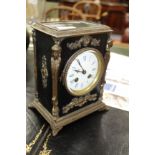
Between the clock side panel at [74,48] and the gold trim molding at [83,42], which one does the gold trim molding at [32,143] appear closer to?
the clock side panel at [74,48]

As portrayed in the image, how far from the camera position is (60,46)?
573 millimetres

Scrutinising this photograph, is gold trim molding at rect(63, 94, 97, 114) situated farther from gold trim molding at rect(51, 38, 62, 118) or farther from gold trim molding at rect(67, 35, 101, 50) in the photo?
gold trim molding at rect(67, 35, 101, 50)

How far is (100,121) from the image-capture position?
726mm

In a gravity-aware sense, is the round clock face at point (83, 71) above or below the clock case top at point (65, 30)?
below

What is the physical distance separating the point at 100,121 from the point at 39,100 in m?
0.23

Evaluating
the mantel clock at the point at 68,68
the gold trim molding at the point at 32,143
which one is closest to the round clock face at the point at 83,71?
the mantel clock at the point at 68,68

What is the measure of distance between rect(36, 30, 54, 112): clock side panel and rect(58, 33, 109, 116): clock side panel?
0.13 ft

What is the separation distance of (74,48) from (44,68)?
125 millimetres

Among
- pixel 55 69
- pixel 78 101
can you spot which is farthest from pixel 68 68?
pixel 78 101

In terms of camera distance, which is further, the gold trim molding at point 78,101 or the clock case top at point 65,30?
the gold trim molding at point 78,101

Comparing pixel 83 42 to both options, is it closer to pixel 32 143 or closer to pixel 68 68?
pixel 68 68

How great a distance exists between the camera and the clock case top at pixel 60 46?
580 millimetres

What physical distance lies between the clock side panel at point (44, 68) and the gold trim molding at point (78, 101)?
2.3 inches
